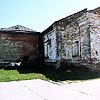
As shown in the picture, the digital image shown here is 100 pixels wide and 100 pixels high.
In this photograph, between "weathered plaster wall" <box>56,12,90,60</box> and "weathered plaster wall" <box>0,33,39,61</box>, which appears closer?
"weathered plaster wall" <box>56,12,90,60</box>

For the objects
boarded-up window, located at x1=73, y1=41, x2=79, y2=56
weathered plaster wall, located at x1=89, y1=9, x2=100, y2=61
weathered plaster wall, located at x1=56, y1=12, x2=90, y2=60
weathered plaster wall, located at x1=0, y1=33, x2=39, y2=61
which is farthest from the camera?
weathered plaster wall, located at x1=0, y1=33, x2=39, y2=61

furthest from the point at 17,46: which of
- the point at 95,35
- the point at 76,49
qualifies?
the point at 95,35

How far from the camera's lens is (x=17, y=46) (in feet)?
70.3

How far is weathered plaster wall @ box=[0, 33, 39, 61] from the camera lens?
2091cm

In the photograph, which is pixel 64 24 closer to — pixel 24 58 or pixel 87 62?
pixel 87 62

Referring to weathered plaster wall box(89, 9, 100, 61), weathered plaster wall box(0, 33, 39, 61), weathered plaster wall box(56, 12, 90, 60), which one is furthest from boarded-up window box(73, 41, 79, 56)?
weathered plaster wall box(0, 33, 39, 61)

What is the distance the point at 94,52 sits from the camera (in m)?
12.6

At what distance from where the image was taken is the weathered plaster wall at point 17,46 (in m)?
20.9

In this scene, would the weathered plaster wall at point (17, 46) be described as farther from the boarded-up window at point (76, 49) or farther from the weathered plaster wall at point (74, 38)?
the boarded-up window at point (76, 49)

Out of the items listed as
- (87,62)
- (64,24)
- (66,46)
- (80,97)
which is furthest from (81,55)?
(80,97)

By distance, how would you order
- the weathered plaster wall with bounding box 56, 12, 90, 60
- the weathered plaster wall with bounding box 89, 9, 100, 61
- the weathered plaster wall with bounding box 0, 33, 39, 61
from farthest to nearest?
the weathered plaster wall with bounding box 0, 33, 39, 61, the weathered plaster wall with bounding box 56, 12, 90, 60, the weathered plaster wall with bounding box 89, 9, 100, 61

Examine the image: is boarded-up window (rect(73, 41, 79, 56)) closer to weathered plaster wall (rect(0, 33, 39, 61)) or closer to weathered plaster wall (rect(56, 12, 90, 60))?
weathered plaster wall (rect(56, 12, 90, 60))

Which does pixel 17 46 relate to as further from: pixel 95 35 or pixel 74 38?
pixel 95 35

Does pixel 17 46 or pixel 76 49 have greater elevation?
pixel 17 46
